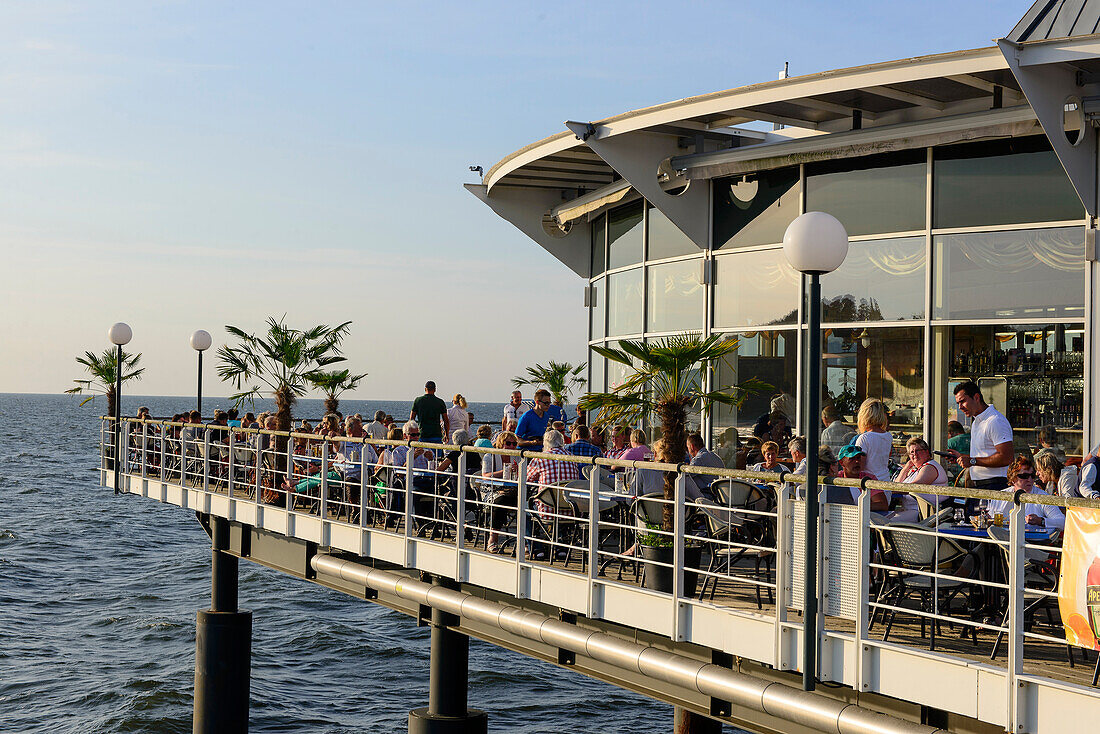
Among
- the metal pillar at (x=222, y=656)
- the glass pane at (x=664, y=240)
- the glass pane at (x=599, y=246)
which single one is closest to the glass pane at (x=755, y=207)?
the glass pane at (x=664, y=240)

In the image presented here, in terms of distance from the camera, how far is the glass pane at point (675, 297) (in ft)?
45.6

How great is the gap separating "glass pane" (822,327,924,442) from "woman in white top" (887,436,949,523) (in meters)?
3.18

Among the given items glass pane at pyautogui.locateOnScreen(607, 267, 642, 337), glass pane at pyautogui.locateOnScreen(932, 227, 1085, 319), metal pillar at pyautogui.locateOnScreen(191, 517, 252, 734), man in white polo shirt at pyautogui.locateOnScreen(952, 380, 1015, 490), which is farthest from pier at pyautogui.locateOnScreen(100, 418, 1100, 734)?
glass pane at pyautogui.locateOnScreen(932, 227, 1085, 319)

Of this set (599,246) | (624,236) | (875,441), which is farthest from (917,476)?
(599,246)

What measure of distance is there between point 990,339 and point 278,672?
19.1 m

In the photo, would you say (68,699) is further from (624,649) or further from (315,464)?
(624,649)

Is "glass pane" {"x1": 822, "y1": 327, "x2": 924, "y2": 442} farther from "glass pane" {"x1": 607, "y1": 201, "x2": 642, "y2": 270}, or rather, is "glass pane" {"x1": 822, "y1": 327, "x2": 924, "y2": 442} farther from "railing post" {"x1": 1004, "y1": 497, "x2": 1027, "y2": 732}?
"railing post" {"x1": 1004, "y1": 497, "x2": 1027, "y2": 732}

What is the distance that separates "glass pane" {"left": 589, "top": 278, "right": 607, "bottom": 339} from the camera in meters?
16.2

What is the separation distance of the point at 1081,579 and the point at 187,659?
24171mm

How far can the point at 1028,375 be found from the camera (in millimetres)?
11234

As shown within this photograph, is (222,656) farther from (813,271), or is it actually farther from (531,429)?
(813,271)

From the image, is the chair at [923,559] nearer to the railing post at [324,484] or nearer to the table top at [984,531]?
the table top at [984,531]

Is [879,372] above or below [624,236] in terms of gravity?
below

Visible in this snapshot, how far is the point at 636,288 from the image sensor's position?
1516cm
